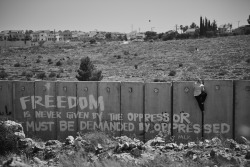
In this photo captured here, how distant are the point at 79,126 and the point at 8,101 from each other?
2.59 m

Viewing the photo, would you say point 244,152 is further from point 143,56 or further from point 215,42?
point 215,42

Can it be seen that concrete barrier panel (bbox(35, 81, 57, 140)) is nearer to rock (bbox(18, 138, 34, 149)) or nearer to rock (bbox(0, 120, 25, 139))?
rock (bbox(0, 120, 25, 139))

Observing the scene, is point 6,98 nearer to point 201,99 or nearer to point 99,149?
point 99,149

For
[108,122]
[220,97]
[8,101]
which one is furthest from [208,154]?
[8,101]

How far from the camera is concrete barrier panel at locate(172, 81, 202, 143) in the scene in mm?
8477

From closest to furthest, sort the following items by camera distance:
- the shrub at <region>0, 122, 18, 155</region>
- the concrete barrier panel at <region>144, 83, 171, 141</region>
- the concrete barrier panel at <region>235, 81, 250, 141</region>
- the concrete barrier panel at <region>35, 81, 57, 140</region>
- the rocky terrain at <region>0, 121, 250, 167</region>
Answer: the rocky terrain at <region>0, 121, 250, 167</region> → the shrub at <region>0, 122, 18, 155</region> → the concrete barrier panel at <region>235, 81, 250, 141</region> → the concrete barrier panel at <region>144, 83, 171, 141</region> → the concrete barrier panel at <region>35, 81, 57, 140</region>

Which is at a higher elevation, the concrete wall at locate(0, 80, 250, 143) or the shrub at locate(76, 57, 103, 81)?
the shrub at locate(76, 57, 103, 81)

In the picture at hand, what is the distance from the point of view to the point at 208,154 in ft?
18.7

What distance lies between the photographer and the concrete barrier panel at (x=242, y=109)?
26.8ft

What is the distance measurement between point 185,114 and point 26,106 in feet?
16.9

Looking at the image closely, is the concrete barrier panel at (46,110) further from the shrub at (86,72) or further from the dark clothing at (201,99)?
the shrub at (86,72)

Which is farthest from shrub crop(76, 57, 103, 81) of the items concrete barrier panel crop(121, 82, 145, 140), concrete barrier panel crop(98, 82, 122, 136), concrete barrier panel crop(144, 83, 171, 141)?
concrete barrier panel crop(144, 83, 171, 141)

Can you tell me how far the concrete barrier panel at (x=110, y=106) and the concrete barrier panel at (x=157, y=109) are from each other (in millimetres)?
877

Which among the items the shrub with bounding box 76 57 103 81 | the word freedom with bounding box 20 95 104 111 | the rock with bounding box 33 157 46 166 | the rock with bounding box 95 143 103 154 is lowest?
the rock with bounding box 33 157 46 166
